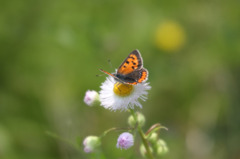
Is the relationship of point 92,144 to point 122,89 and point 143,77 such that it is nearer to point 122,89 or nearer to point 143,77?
point 122,89

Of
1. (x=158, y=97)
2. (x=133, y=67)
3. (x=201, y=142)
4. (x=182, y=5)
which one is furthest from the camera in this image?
(x=182, y=5)

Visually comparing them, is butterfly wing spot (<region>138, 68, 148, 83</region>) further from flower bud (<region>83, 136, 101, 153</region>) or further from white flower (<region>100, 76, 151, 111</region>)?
flower bud (<region>83, 136, 101, 153</region>)

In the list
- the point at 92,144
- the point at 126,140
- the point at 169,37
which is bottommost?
the point at 126,140

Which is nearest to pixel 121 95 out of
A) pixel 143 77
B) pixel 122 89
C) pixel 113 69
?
pixel 122 89

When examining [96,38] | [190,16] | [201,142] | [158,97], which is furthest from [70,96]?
[190,16]

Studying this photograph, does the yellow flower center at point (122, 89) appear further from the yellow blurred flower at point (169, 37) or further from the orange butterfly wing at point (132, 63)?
the yellow blurred flower at point (169, 37)

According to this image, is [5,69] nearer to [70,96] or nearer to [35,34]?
[35,34]
